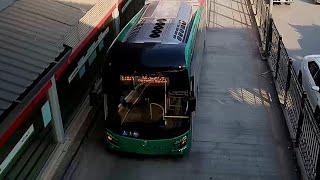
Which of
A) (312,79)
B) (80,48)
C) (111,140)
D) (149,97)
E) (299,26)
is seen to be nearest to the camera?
(149,97)

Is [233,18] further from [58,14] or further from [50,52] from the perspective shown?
[50,52]

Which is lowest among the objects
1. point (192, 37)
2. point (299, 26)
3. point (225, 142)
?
point (299, 26)

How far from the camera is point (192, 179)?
37.9ft

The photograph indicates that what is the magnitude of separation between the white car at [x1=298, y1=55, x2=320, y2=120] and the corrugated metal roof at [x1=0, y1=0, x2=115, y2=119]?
6.68 metres

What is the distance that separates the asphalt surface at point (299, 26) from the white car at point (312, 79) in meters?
4.18

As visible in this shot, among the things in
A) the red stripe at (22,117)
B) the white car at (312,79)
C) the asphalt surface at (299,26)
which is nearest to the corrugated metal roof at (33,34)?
the red stripe at (22,117)

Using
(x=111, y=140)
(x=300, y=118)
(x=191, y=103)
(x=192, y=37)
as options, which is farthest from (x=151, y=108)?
(x=300, y=118)

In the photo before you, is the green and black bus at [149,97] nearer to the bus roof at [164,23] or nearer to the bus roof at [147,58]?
the bus roof at [147,58]

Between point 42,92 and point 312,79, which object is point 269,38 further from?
point 42,92

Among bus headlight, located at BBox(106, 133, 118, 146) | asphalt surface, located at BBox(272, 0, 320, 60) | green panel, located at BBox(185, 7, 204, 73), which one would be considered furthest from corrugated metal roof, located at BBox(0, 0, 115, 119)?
asphalt surface, located at BBox(272, 0, 320, 60)

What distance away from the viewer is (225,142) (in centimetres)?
1305

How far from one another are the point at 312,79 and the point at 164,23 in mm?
4654

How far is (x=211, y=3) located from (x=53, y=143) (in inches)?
671

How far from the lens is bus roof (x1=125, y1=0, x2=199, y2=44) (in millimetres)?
12516
